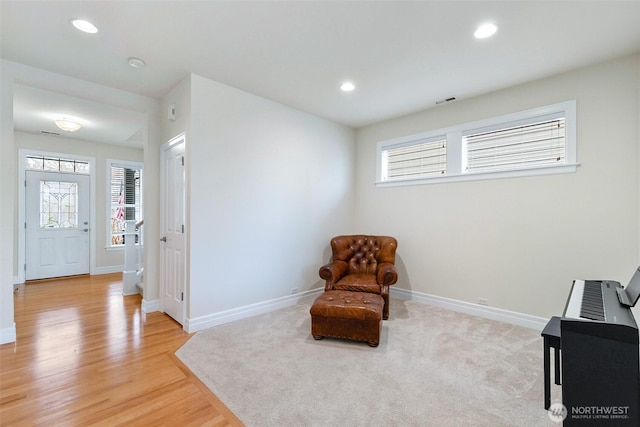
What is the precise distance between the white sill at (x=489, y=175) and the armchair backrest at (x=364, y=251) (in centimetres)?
91

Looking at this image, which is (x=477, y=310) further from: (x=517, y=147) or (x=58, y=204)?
(x=58, y=204)

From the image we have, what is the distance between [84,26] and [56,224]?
16.7ft

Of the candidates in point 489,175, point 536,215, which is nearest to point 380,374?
point 536,215

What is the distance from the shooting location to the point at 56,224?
5660 millimetres

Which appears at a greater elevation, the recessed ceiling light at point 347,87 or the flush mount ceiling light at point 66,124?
the recessed ceiling light at point 347,87

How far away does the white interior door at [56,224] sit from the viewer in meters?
5.39

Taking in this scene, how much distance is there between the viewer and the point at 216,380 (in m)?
2.15

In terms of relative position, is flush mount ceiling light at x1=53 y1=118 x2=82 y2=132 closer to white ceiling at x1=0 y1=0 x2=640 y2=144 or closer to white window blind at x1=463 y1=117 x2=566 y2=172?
white ceiling at x1=0 y1=0 x2=640 y2=144

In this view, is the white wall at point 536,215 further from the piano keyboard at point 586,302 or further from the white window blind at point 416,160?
the piano keyboard at point 586,302

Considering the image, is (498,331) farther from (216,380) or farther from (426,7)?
(426,7)

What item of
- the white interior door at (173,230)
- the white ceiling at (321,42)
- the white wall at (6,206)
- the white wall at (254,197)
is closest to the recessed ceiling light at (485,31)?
the white ceiling at (321,42)

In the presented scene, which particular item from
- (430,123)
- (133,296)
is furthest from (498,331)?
(133,296)

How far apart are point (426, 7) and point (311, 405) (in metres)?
2.85

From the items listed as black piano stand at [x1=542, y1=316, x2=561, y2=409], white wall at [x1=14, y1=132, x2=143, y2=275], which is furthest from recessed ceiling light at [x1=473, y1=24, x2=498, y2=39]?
white wall at [x1=14, y1=132, x2=143, y2=275]
